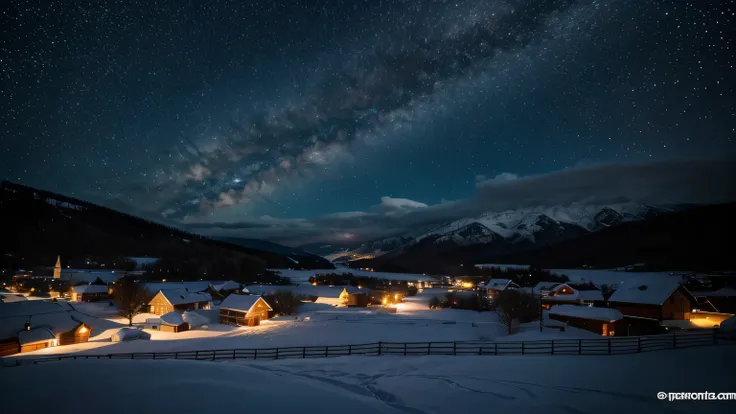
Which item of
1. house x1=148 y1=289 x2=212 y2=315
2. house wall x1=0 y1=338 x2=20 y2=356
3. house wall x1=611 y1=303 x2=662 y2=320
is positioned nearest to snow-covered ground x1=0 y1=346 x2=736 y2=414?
house wall x1=0 y1=338 x2=20 y2=356

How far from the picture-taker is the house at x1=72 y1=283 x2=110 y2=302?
263 feet

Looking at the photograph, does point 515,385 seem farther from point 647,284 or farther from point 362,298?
point 362,298

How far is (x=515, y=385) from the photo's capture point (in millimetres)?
15531

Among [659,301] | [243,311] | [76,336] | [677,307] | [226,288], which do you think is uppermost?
[659,301]

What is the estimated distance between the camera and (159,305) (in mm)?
67562

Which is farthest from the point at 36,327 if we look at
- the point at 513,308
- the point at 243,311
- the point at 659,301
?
the point at 659,301

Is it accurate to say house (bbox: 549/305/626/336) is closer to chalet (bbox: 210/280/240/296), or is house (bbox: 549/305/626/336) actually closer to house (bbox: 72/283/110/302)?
chalet (bbox: 210/280/240/296)

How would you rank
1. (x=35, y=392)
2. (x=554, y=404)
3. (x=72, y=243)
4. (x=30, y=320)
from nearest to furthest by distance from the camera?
1. (x=35, y=392)
2. (x=554, y=404)
3. (x=30, y=320)
4. (x=72, y=243)

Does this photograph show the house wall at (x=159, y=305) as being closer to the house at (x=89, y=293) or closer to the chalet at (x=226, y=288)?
the chalet at (x=226, y=288)

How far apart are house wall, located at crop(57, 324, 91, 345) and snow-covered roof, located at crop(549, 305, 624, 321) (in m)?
65.3

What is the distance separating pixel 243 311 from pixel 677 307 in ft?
215

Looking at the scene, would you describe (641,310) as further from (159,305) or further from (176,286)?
(176,286)

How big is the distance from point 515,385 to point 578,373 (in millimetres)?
4053

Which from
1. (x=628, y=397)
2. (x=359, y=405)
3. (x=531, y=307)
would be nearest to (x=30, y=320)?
(x=359, y=405)
